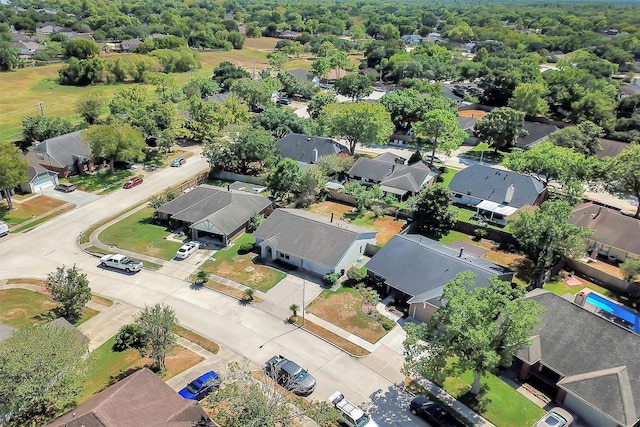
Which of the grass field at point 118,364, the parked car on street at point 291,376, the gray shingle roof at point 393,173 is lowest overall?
the grass field at point 118,364

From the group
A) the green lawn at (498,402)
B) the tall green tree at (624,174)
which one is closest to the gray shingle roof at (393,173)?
the tall green tree at (624,174)

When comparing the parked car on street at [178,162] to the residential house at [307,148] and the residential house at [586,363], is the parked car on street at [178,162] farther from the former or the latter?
the residential house at [586,363]

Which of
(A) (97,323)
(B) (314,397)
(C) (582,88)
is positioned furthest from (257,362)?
(C) (582,88)

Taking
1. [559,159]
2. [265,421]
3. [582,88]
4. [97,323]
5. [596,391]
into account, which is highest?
[582,88]

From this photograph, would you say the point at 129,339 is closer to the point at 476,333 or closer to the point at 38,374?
the point at 38,374

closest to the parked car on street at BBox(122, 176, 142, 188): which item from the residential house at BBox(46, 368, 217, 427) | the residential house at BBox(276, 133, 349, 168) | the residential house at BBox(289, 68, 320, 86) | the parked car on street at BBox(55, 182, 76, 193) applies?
the parked car on street at BBox(55, 182, 76, 193)

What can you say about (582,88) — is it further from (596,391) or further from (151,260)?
(151,260)
